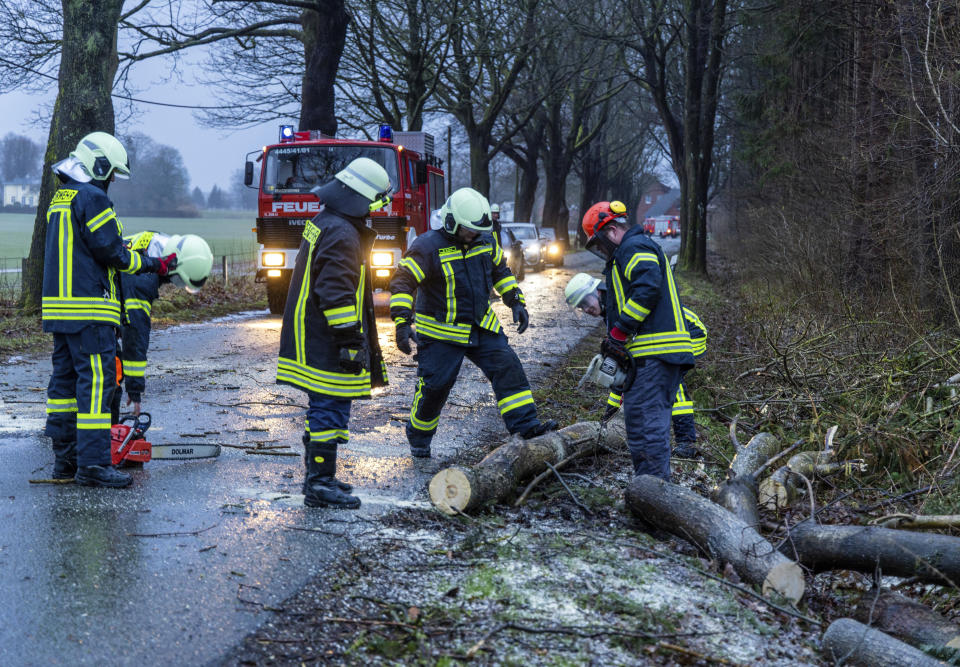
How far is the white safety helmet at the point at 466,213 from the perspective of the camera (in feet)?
19.5

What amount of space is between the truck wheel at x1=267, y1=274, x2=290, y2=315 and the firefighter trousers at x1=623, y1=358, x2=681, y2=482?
397 inches

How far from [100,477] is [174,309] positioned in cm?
1076

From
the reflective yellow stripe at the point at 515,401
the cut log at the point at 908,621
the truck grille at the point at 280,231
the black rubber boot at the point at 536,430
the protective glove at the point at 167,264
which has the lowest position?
the cut log at the point at 908,621

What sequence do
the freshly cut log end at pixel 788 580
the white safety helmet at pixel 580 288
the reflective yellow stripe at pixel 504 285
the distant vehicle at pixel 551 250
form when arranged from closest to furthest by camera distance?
the freshly cut log end at pixel 788 580, the white safety helmet at pixel 580 288, the reflective yellow stripe at pixel 504 285, the distant vehicle at pixel 551 250

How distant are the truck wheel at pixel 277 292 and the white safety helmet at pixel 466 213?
8852mm

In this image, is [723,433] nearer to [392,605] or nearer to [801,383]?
[801,383]

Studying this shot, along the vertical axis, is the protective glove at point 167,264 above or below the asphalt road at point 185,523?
above

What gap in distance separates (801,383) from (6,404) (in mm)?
6213

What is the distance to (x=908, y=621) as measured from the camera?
3.59m

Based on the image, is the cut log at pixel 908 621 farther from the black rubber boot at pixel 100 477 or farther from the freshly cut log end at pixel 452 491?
the black rubber boot at pixel 100 477

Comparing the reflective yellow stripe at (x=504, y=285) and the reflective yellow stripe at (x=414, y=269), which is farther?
the reflective yellow stripe at (x=504, y=285)

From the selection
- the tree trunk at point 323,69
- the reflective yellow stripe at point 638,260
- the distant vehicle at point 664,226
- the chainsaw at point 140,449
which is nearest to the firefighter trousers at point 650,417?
the reflective yellow stripe at point 638,260

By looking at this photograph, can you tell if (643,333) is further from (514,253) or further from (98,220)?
(514,253)

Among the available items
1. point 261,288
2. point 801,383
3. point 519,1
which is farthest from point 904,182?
point 519,1
